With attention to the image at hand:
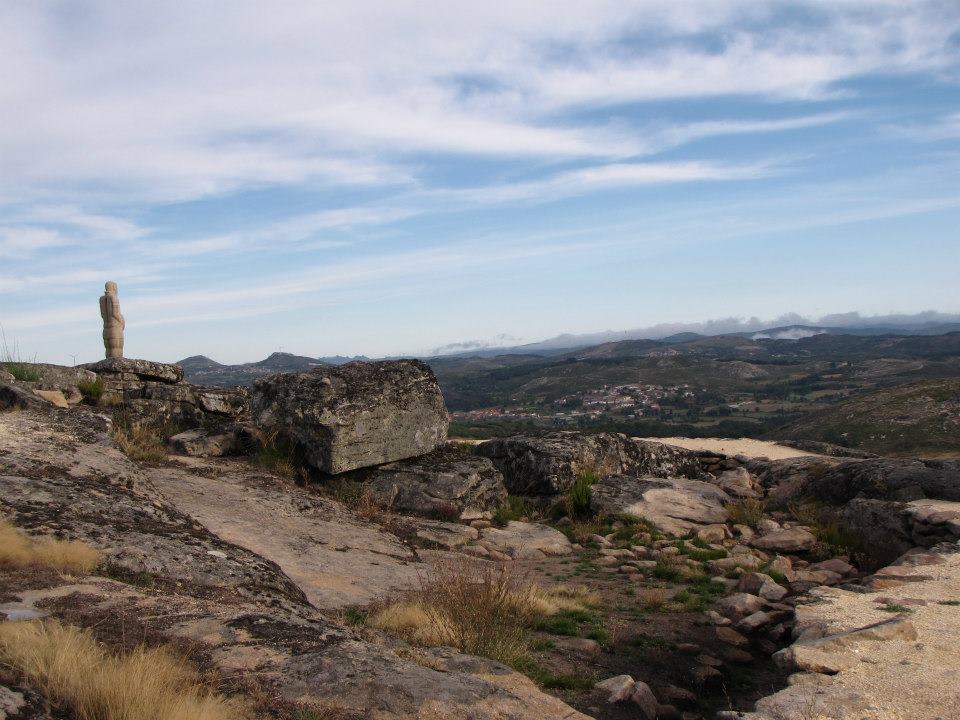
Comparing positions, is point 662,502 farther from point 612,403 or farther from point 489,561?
point 612,403

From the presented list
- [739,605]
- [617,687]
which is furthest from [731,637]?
[617,687]

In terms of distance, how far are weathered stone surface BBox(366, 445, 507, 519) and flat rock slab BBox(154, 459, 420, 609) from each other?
1.26m

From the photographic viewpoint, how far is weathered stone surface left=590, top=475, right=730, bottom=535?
13.4 m

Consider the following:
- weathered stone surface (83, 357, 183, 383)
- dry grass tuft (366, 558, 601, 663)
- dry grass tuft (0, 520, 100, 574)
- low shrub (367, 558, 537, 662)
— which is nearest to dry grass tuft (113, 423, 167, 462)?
weathered stone surface (83, 357, 183, 383)

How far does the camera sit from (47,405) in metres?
10.8

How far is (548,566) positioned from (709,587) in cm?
252

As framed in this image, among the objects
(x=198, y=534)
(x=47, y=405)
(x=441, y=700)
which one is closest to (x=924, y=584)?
(x=441, y=700)

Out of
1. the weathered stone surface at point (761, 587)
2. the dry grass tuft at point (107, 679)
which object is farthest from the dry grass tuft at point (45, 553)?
the weathered stone surface at point (761, 587)

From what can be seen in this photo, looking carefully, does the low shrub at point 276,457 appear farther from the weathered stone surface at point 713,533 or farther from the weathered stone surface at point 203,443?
the weathered stone surface at point 713,533

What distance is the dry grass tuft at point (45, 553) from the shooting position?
205 inches

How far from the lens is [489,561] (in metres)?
10.4

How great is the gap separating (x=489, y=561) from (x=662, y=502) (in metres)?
5.22

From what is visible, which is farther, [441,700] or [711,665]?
[711,665]

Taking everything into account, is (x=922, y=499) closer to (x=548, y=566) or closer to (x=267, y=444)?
(x=548, y=566)
